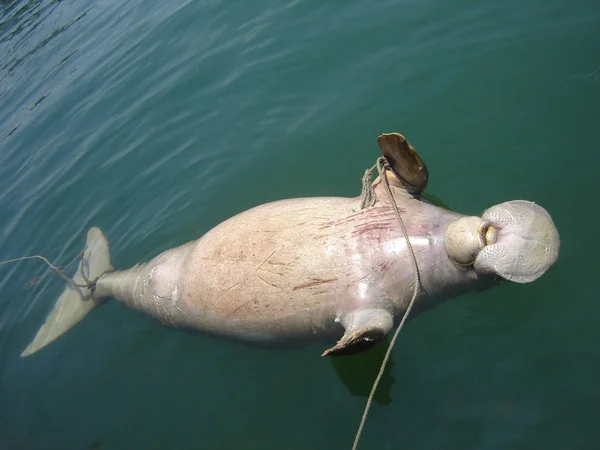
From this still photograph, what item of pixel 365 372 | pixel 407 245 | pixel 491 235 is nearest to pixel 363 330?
pixel 407 245

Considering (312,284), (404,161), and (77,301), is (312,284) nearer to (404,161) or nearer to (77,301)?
(404,161)

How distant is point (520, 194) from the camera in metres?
5.39

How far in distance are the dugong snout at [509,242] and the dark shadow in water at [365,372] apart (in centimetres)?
152

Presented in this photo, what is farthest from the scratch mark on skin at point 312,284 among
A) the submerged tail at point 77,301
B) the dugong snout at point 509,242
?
the submerged tail at point 77,301

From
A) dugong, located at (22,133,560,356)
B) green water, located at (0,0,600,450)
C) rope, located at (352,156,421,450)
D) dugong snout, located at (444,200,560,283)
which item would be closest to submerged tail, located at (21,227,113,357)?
green water, located at (0,0,600,450)

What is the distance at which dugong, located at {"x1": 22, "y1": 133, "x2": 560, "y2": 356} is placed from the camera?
3672 mm

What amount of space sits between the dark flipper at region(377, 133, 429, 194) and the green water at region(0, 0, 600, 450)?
1.30 meters

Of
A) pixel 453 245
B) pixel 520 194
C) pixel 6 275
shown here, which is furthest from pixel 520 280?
pixel 6 275

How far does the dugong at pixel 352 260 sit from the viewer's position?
145 inches

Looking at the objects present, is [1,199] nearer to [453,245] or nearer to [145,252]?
[145,252]

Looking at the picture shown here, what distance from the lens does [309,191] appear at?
6621 millimetres

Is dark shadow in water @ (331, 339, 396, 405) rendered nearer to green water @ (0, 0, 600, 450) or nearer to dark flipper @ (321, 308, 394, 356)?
green water @ (0, 0, 600, 450)

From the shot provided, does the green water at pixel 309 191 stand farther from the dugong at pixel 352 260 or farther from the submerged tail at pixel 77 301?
the dugong at pixel 352 260

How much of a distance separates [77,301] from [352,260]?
4385mm
